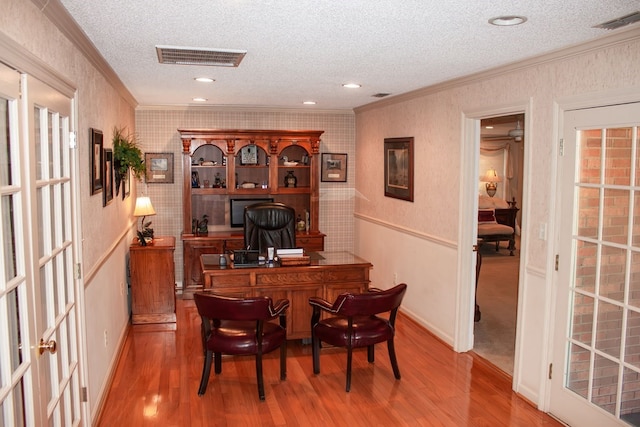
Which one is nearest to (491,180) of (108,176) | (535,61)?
(535,61)

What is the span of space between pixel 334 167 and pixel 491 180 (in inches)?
227

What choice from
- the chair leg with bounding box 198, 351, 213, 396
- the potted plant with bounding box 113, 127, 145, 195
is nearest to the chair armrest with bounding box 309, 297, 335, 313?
the chair leg with bounding box 198, 351, 213, 396

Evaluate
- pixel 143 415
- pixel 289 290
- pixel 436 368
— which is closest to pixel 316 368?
pixel 289 290

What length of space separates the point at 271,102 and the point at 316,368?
3668mm

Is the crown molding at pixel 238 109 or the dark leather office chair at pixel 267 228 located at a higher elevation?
the crown molding at pixel 238 109

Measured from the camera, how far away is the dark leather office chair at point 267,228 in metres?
5.76

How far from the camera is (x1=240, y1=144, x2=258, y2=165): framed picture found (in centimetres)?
738

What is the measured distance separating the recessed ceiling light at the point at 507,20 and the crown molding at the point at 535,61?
70 cm

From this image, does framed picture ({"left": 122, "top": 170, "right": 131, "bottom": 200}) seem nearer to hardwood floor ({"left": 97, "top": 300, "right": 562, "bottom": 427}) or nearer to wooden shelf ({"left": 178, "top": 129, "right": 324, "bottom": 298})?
wooden shelf ({"left": 178, "top": 129, "right": 324, "bottom": 298})

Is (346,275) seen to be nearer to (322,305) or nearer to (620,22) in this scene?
(322,305)

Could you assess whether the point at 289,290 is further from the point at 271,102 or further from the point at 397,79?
the point at 271,102

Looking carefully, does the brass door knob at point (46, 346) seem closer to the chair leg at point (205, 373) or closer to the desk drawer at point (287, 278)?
the chair leg at point (205, 373)

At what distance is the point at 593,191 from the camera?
3406mm

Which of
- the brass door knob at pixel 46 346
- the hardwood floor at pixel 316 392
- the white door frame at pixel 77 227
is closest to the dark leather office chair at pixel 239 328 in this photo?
the hardwood floor at pixel 316 392
